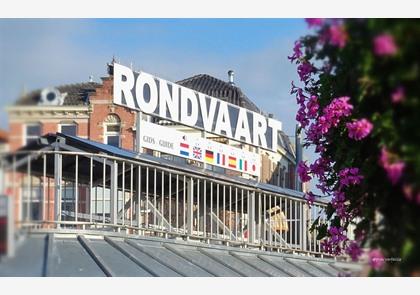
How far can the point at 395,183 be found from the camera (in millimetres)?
5914

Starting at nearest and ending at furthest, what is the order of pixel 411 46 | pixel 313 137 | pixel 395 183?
pixel 411 46, pixel 395 183, pixel 313 137

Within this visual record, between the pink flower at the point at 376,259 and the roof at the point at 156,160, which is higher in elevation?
the roof at the point at 156,160

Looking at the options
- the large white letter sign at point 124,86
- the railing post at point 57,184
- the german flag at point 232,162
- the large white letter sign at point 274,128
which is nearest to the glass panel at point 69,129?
the railing post at point 57,184

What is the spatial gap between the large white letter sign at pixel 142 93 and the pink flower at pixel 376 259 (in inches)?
157

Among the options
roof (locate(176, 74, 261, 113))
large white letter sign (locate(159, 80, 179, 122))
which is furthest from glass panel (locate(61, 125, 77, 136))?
large white letter sign (locate(159, 80, 179, 122))

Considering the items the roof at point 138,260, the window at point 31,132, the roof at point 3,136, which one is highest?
the window at point 31,132

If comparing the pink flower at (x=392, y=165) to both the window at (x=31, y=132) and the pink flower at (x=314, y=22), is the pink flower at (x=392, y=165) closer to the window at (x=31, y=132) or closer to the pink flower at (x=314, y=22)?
the pink flower at (x=314, y=22)

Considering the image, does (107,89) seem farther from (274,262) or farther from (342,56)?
(342,56)

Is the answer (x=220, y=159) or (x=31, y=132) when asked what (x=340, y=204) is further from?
(x=31, y=132)

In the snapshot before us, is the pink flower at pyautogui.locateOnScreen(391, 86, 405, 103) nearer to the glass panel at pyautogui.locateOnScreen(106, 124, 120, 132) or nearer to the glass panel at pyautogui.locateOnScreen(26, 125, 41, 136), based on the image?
the glass panel at pyautogui.locateOnScreen(26, 125, 41, 136)

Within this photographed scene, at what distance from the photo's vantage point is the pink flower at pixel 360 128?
260 inches

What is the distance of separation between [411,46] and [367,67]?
0.35m

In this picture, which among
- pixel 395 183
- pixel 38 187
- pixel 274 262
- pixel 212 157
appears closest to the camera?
pixel 395 183

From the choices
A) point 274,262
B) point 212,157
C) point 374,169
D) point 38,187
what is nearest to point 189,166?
point 212,157
